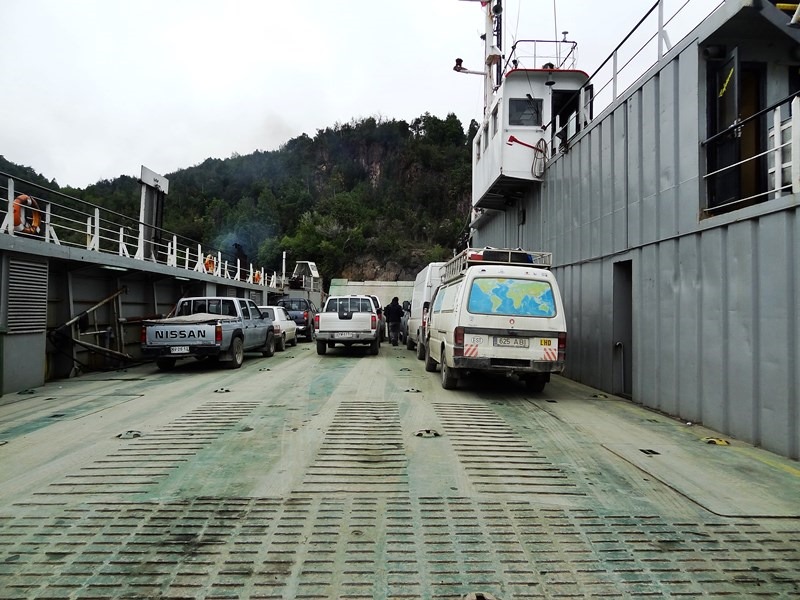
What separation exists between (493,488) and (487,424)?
2.26 meters

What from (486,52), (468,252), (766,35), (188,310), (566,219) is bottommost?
(188,310)

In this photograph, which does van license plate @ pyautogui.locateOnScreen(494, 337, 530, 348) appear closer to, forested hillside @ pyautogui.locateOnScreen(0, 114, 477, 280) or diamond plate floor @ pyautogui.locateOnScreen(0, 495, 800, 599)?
diamond plate floor @ pyautogui.locateOnScreen(0, 495, 800, 599)

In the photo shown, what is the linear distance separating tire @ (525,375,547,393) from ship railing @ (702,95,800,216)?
362 cm

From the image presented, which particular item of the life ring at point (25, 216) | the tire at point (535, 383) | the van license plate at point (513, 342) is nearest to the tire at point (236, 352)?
the life ring at point (25, 216)

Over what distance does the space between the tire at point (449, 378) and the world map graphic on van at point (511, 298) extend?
3.99 ft

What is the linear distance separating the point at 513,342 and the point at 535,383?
1209 millimetres

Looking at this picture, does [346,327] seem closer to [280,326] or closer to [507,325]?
[280,326]

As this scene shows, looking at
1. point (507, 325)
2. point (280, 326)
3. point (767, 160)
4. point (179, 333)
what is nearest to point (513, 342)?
point (507, 325)

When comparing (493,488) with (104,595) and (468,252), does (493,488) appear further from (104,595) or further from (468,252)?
(468,252)

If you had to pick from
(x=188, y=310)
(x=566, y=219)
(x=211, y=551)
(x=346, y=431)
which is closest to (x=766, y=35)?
(x=566, y=219)

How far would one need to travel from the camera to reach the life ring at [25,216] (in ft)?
30.2

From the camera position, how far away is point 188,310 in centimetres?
1309

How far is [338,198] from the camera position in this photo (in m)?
84.2

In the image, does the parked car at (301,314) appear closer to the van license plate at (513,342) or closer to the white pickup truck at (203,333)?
the white pickup truck at (203,333)
